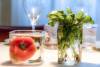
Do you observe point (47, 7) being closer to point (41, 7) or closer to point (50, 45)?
point (41, 7)

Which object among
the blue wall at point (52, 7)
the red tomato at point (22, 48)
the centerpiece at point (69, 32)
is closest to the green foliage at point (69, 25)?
the centerpiece at point (69, 32)

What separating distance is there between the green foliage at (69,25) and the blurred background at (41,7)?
4.47ft

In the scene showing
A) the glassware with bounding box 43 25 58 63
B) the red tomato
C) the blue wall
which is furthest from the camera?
the blue wall

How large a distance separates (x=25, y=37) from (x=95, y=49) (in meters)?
0.44

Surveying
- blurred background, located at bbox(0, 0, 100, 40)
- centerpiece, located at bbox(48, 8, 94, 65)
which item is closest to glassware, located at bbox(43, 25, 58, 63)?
centerpiece, located at bbox(48, 8, 94, 65)

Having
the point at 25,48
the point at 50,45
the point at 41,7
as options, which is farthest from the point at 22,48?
the point at 41,7

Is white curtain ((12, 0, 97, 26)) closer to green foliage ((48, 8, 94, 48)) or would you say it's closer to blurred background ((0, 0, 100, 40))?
blurred background ((0, 0, 100, 40))

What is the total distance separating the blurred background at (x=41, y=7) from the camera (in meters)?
2.32

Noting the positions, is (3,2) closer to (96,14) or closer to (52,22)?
(96,14)

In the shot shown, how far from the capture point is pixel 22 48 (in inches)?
35.5

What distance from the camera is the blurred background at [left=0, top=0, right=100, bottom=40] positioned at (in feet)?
7.63

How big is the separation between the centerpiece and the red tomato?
4.3 inches

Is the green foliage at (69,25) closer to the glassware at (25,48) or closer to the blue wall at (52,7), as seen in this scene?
the glassware at (25,48)

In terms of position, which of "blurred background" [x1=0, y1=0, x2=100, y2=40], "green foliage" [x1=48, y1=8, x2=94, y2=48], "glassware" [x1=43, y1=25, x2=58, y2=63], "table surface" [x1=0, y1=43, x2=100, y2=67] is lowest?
"table surface" [x1=0, y1=43, x2=100, y2=67]
